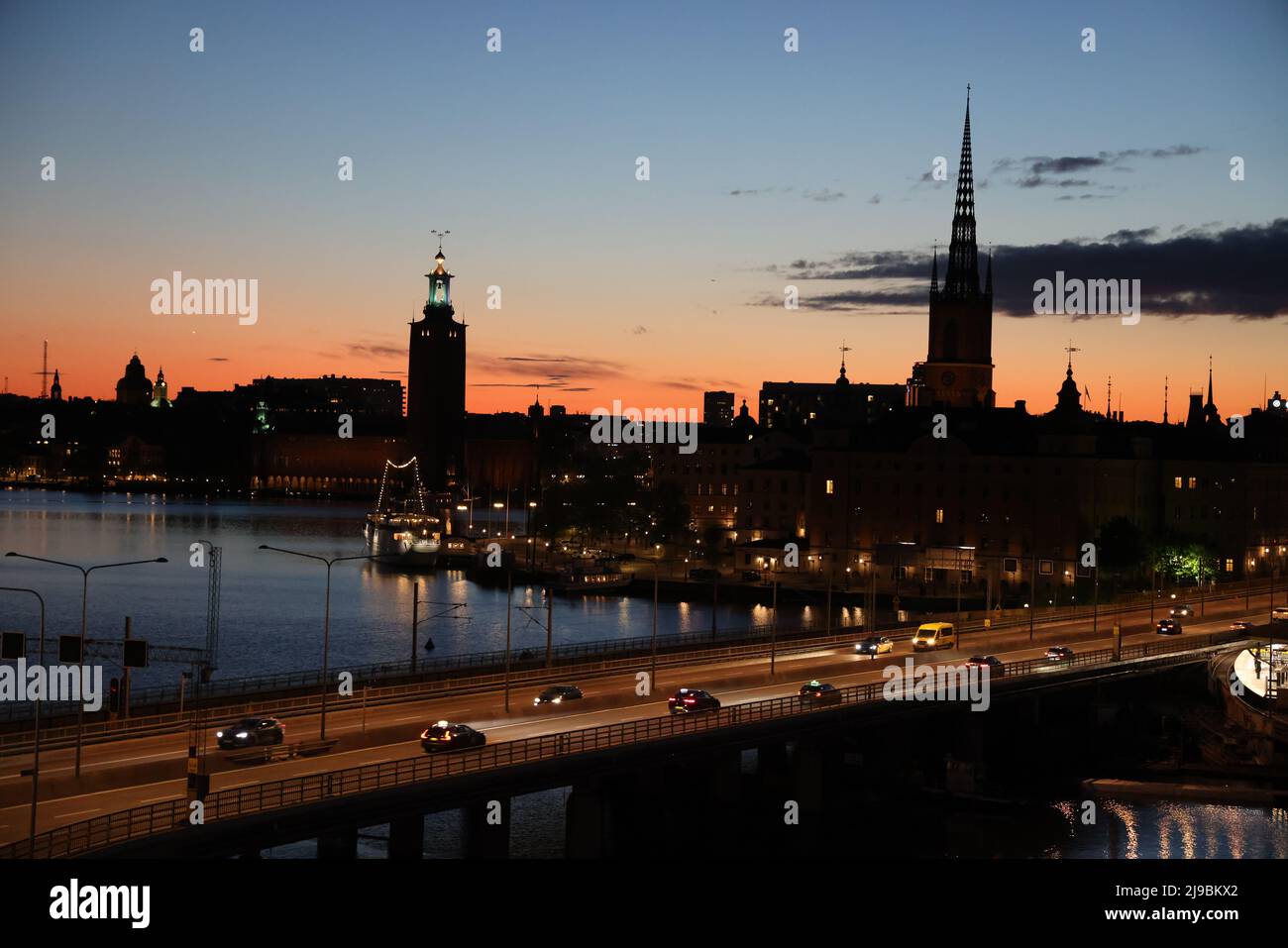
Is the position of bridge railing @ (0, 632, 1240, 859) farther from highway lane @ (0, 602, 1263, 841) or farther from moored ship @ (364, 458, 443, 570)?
moored ship @ (364, 458, 443, 570)

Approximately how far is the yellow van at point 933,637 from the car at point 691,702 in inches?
489

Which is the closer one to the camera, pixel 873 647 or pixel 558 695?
pixel 558 695

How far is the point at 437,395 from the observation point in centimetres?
13425

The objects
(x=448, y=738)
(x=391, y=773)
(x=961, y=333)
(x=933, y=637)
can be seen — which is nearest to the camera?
(x=391, y=773)

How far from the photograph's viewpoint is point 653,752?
22906mm

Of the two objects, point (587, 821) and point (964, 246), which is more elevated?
point (964, 246)

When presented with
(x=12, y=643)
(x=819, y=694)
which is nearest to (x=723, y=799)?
(x=819, y=694)

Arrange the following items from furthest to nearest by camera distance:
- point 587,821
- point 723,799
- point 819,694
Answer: point 819,694 < point 723,799 < point 587,821

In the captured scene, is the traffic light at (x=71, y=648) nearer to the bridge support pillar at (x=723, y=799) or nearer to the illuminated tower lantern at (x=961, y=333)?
the bridge support pillar at (x=723, y=799)

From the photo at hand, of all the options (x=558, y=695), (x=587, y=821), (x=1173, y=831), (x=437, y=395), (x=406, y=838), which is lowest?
(x=1173, y=831)

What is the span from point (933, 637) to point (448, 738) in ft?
61.5

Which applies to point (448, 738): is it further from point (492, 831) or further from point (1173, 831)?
point (1173, 831)
